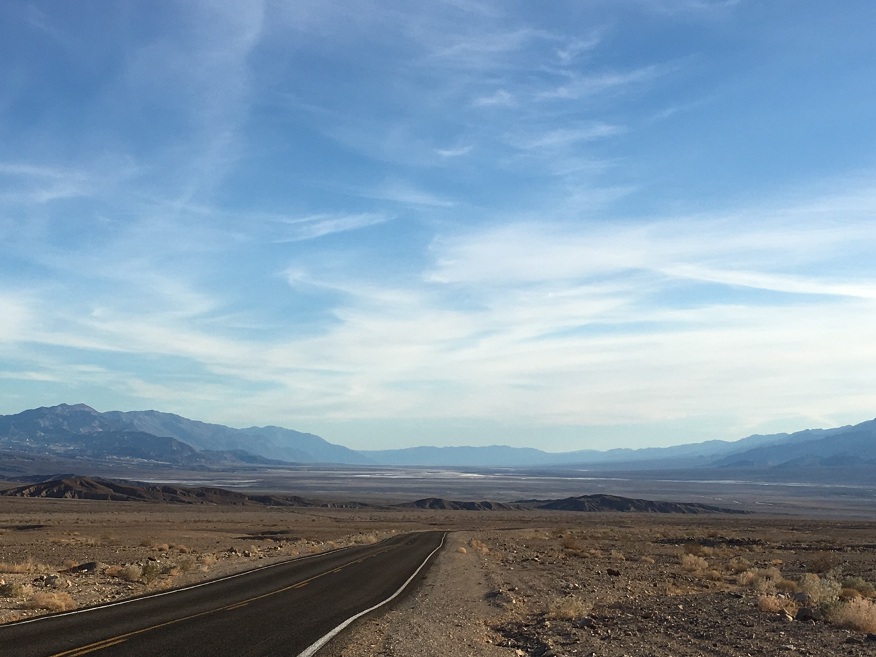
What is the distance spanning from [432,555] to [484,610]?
1907 centimetres

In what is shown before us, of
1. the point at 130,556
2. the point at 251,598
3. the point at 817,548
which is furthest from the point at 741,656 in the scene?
the point at 817,548

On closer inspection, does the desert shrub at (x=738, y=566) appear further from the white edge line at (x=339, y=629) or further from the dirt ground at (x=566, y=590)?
the white edge line at (x=339, y=629)

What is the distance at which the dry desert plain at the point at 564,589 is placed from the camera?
47.1 feet

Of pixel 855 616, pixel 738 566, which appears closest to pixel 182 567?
pixel 855 616

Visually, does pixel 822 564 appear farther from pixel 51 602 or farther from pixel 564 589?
pixel 51 602

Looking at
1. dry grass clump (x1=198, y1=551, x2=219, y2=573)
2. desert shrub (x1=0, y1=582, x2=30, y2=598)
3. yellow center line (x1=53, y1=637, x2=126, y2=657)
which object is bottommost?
dry grass clump (x1=198, y1=551, x2=219, y2=573)

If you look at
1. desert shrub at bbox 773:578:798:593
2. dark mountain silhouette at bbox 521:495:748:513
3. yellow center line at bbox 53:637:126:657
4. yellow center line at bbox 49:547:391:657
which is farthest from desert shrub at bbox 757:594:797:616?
dark mountain silhouette at bbox 521:495:748:513

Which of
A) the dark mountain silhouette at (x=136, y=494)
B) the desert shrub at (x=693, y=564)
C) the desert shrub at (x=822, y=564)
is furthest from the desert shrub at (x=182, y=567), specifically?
the dark mountain silhouette at (x=136, y=494)

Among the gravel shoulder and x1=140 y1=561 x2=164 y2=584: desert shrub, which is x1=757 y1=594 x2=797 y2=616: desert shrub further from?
x1=140 y1=561 x2=164 y2=584: desert shrub

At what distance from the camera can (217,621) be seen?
1545 cm

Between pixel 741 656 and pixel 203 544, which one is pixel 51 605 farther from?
pixel 203 544

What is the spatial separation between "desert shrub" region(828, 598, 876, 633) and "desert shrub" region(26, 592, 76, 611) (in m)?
17.5

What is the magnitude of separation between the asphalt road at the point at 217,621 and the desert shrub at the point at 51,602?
992mm

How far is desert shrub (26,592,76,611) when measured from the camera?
17594mm
